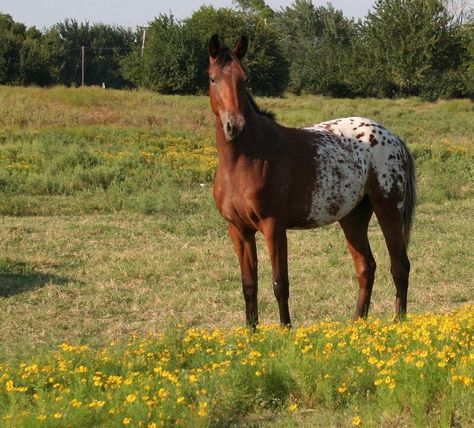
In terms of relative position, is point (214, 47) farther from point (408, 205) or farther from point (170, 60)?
point (170, 60)

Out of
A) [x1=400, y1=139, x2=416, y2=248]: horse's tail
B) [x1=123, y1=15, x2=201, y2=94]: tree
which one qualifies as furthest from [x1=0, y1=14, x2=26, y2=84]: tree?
[x1=400, y1=139, x2=416, y2=248]: horse's tail

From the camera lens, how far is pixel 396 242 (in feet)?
25.7

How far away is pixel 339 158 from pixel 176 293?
296 cm

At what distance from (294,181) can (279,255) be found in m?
0.66

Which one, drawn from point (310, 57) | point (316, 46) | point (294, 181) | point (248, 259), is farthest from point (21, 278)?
point (316, 46)

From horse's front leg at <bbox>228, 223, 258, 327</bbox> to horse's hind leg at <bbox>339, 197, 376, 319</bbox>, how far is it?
1341 mm

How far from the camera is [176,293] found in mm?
9312

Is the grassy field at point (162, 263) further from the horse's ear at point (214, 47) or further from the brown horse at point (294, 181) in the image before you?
the horse's ear at point (214, 47)

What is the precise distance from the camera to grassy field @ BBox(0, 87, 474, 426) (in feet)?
14.8

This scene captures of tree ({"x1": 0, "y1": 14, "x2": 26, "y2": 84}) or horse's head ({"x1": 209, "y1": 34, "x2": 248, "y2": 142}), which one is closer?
horse's head ({"x1": 209, "y1": 34, "x2": 248, "y2": 142})

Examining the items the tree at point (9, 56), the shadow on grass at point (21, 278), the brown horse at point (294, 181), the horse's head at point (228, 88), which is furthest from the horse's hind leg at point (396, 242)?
the tree at point (9, 56)

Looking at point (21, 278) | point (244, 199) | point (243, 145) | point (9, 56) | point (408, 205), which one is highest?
point (9, 56)

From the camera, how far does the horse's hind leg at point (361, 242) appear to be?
7.89 m

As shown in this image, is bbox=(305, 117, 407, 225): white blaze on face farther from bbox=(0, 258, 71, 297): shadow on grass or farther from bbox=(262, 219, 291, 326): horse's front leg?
bbox=(0, 258, 71, 297): shadow on grass
